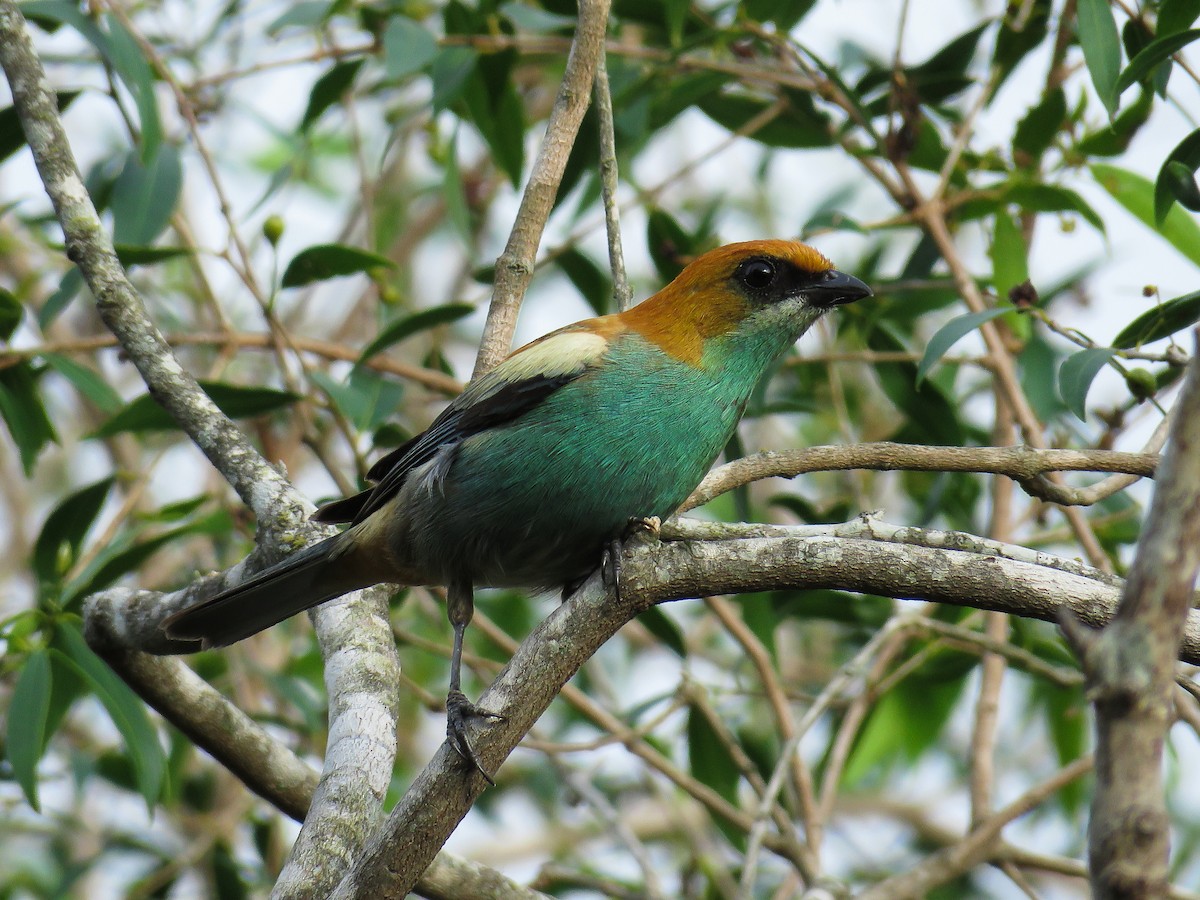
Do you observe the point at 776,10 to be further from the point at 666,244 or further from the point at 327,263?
the point at 327,263

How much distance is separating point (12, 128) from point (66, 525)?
146 cm

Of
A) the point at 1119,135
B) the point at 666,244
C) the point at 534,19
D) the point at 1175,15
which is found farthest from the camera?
the point at 666,244

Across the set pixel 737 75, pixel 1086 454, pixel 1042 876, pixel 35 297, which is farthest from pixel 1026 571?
pixel 35 297

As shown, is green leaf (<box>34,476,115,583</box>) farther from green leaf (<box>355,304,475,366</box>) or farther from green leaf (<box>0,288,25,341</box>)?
green leaf (<box>355,304,475,366</box>)

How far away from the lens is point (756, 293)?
427cm

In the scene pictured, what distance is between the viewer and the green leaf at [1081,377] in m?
3.32

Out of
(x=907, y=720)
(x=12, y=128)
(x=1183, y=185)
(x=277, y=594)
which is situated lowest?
(x=277, y=594)

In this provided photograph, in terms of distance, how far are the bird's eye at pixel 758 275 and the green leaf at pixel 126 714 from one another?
2410mm

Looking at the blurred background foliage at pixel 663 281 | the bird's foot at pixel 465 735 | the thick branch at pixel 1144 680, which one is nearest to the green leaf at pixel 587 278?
the blurred background foliage at pixel 663 281

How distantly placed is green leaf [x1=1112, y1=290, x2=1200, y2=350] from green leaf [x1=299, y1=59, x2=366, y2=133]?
3.20m

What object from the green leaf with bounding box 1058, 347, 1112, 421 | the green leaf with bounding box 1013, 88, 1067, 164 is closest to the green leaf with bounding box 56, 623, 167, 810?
the green leaf with bounding box 1058, 347, 1112, 421

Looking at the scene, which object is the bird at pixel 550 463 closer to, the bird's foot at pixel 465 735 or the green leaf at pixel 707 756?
the bird's foot at pixel 465 735

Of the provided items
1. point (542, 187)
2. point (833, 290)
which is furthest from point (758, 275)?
point (542, 187)

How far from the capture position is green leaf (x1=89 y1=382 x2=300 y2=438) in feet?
14.8
